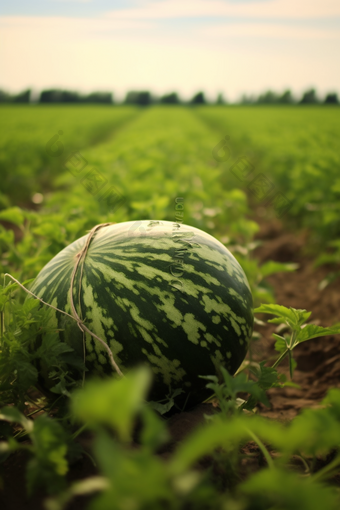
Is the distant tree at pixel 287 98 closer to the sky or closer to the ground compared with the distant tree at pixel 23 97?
closer to the ground

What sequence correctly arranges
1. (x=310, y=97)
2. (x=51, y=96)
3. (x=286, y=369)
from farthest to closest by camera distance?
1. (x=310, y=97)
2. (x=51, y=96)
3. (x=286, y=369)

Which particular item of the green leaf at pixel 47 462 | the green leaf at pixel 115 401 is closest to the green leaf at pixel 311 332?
the green leaf at pixel 47 462

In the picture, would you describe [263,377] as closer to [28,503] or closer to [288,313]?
[288,313]

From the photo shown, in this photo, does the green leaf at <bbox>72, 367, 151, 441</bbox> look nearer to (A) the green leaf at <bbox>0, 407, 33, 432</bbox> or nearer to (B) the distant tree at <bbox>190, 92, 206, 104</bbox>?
(A) the green leaf at <bbox>0, 407, 33, 432</bbox>

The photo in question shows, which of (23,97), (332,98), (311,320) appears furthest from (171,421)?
(332,98)

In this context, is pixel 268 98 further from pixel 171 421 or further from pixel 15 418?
pixel 15 418

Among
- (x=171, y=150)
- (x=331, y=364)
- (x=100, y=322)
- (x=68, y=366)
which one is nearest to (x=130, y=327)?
(x=100, y=322)

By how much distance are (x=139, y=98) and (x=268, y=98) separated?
94.3 ft

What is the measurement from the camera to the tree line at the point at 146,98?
83.8 metres

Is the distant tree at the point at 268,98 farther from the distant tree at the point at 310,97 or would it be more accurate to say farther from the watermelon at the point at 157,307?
the watermelon at the point at 157,307

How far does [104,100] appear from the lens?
91188mm

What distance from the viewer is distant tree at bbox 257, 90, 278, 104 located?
92500 millimetres

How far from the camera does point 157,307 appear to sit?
1.81 meters

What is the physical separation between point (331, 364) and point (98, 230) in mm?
1952
